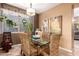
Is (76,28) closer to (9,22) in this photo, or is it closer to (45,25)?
(45,25)

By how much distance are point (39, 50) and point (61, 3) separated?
35.8 inches

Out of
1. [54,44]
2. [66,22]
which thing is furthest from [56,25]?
[54,44]

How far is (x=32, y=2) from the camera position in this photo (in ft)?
6.06

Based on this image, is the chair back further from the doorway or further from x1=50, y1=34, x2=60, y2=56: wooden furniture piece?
the doorway

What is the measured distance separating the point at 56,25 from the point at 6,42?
36.1 inches

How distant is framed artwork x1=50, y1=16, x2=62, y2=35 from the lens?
185 centimetres

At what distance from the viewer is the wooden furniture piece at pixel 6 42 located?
179cm

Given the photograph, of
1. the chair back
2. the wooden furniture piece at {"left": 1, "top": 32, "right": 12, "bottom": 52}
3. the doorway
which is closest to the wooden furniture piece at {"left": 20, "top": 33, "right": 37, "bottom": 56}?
the chair back

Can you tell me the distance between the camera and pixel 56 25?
1889mm

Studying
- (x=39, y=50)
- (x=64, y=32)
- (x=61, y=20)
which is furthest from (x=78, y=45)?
(x=39, y=50)

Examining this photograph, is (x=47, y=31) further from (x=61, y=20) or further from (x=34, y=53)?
(x=34, y=53)

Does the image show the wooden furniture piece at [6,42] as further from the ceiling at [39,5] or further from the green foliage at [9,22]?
the ceiling at [39,5]

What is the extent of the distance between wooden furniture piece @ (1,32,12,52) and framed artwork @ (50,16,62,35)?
2.42 feet

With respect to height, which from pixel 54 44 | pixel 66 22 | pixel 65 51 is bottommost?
pixel 65 51
